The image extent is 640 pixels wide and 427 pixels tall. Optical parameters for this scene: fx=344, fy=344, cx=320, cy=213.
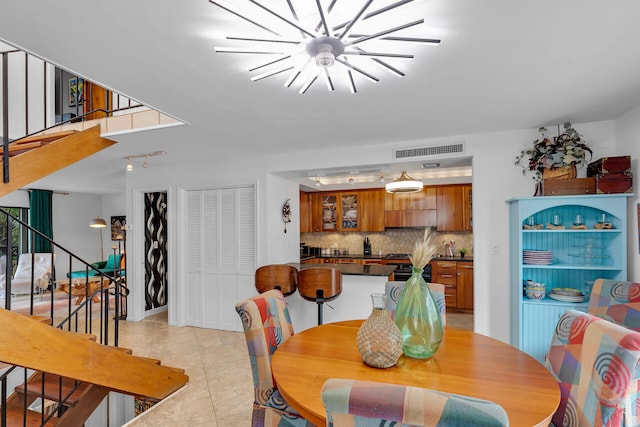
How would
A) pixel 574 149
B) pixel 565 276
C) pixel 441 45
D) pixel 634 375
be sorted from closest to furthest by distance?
pixel 634 375 → pixel 441 45 → pixel 574 149 → pixel 565 276

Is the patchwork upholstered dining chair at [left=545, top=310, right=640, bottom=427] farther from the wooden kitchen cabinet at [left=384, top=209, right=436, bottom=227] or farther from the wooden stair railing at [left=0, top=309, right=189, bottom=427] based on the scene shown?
the wooden kitchen cabinet at [left=384, top=209, right=436, bottom=227]

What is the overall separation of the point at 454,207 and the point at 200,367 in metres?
4.85

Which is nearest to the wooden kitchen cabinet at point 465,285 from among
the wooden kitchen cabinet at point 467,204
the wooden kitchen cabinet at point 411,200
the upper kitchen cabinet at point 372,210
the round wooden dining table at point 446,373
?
the wooden kitchen cabinet at point 467,204

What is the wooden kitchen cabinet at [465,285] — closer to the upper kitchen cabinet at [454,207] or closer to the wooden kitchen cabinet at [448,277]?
the wooden kitchen cabinet at [448,277]

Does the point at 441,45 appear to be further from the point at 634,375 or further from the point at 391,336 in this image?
the point at 634,375

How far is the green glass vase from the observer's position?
1.58 m

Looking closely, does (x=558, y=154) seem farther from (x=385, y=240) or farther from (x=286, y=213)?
(x=385, y=240)

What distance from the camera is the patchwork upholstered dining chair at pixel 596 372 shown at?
1.16 meters

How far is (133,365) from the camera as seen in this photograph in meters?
2.91

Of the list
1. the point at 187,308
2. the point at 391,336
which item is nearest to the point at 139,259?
the point at 187,308

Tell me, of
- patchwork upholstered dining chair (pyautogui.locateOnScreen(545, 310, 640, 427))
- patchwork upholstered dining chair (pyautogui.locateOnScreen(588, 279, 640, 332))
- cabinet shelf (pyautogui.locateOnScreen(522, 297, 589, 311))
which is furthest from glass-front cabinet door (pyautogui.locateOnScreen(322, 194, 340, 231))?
patchwork upholstered dining chair (pyautogui.locateOnScreen(545, 310, 640, 427))

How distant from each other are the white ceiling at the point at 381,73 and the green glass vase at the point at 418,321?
4.11 feet

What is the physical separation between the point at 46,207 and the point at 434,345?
956 cm

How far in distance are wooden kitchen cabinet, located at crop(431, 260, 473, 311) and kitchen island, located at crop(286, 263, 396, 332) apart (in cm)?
208
